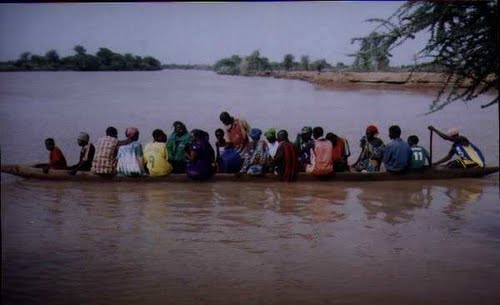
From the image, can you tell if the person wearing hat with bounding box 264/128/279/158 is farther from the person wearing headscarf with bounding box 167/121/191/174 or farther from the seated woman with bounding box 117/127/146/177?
the seated woman with bounding box 117/127/146/177

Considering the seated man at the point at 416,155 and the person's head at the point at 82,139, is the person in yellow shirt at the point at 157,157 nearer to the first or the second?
the person's head at the point at 82,139

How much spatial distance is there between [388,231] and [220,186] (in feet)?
8.84

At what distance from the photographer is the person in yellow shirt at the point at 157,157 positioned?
881cm

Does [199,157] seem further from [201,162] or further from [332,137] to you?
[332,137]

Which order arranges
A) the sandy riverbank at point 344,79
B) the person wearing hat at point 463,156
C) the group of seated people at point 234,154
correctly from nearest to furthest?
the group of seated people at point 234,154 < the person wearing hat at point 463,156 < the sandy riverbank at point 344,79

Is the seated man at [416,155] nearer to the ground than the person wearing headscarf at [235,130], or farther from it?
nearer to the ground

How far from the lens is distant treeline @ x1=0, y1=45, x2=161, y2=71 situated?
24.7ft

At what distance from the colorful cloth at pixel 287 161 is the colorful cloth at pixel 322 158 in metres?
0.28

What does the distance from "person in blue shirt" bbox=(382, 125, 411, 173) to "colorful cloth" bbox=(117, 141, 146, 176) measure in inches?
136

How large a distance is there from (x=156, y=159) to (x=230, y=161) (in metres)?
1.03

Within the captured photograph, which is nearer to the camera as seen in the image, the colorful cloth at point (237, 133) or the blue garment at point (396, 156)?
the blue garment at point (396, 156)

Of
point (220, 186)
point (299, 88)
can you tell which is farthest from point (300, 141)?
point (299, 88)

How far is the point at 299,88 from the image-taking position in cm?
2850

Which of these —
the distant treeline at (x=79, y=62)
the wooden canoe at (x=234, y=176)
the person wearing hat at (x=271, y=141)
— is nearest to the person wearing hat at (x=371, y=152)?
the wooden canoe at (x=234, y=176)
